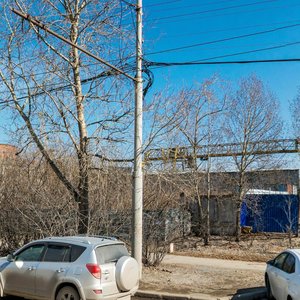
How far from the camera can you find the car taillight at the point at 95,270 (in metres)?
8.32

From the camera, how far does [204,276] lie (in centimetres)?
1301

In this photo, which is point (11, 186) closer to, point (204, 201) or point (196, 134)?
point (196, 134)

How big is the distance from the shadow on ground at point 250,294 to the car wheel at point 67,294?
383 centimetres

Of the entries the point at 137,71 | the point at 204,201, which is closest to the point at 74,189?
the point at 137,71

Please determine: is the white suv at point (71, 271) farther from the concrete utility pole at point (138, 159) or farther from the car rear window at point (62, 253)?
the concrete utility pole at point (138, 159)

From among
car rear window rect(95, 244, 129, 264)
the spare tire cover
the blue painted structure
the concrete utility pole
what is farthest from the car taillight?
the blue painted structure

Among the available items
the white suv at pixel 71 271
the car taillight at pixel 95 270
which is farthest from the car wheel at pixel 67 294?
the car taillight at pixel 95 270

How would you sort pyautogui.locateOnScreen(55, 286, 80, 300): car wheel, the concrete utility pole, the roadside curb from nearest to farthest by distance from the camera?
pyautogui.locateOnScreen(55, 286, 80, 300): car wheel < the roadside curb < the concrete utility pole

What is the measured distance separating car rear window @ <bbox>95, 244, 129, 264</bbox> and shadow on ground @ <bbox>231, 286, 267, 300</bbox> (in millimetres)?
3033

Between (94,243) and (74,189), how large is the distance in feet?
21.3

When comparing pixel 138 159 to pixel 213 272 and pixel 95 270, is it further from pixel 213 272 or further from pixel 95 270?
pixel 95 270

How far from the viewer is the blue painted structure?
23.1 meters

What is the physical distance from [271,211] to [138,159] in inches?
537

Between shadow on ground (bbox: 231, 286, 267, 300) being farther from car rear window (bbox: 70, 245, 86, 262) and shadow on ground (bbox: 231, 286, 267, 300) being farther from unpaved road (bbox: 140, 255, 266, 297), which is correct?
car rear window (bbox: 70, 245, 86, 262)
